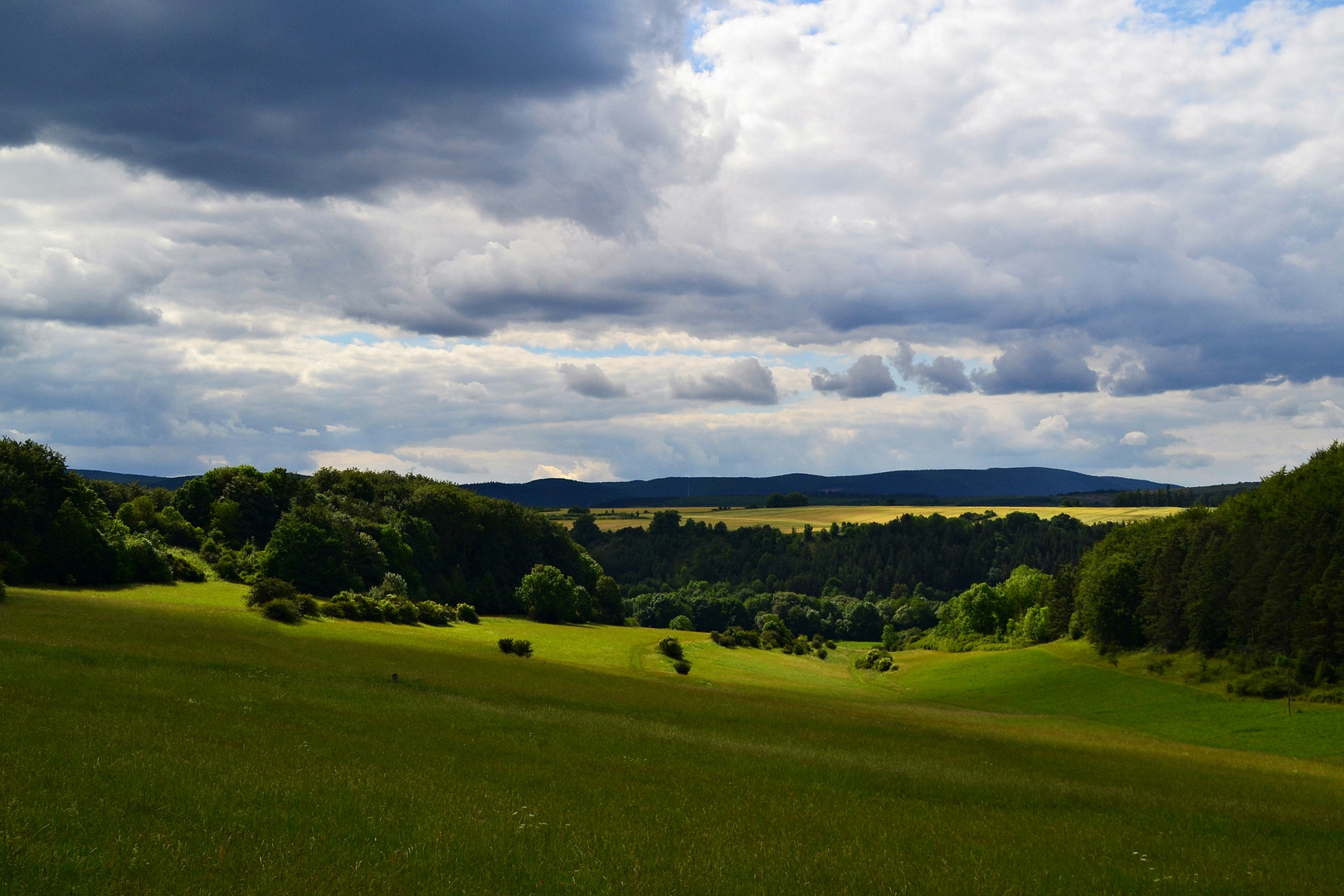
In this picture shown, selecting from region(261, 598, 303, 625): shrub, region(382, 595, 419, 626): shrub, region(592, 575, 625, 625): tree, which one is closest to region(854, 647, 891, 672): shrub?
region(592, 575, 625, 625): tree

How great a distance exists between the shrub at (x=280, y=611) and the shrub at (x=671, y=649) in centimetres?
3633

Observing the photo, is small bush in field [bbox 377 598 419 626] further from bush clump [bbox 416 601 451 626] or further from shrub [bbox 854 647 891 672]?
shrub [bbox 854 647 891 672]

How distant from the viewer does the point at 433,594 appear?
113375 millimetres

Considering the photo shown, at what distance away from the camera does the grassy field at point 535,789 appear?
1234cm

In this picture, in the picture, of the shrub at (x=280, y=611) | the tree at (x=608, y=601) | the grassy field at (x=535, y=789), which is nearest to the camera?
the grassy field at (x=535, y=789)

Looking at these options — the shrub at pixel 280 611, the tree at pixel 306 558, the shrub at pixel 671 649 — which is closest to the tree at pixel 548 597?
the tree at pixel 306 558

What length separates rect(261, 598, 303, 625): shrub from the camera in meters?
58.9

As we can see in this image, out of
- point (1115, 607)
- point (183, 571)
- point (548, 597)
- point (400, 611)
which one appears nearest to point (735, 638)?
point (548, 597)

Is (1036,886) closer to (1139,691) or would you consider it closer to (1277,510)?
(1139,691)

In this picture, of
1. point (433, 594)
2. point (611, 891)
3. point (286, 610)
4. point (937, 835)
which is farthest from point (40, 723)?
point (433, 594)

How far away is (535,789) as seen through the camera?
19172 millimetres

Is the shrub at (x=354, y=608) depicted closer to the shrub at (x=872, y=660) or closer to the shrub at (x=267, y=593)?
the shrub at (x=267, y=593)

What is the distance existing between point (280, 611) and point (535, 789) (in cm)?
4730

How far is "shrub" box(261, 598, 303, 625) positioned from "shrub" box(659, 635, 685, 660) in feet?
119
